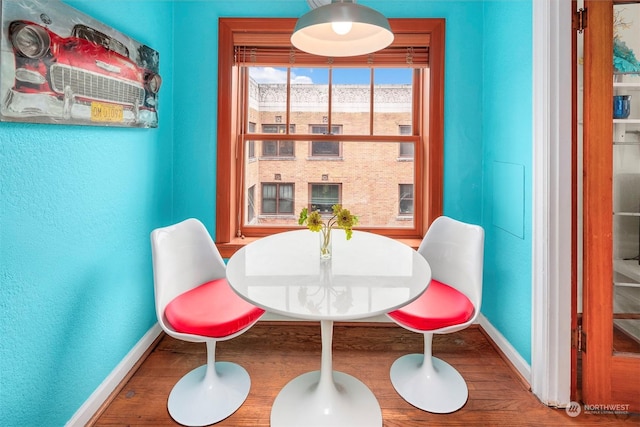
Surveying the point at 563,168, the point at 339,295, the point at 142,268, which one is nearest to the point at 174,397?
the point at 142,268

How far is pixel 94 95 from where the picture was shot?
5.25ft

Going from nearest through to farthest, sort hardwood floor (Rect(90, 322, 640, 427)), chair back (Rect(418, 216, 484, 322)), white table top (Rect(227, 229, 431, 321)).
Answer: white table top (Rect(227, 229, 431, 321)), hardwood floor (Rect(90, 322, 640, 427)), chair back (Rect(418, 216, 484, 322))

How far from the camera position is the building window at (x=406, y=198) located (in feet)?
8.81

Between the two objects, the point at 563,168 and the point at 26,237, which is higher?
the point at 563,168

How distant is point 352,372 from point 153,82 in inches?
86.2

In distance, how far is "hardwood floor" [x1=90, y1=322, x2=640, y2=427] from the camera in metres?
1.64

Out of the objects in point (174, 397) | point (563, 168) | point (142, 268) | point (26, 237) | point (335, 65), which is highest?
point (335, 65)

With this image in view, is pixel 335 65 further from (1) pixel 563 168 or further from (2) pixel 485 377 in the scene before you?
(2) pixel 485 377

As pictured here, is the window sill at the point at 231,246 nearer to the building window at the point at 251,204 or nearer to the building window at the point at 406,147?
the building window at the point at 251,204

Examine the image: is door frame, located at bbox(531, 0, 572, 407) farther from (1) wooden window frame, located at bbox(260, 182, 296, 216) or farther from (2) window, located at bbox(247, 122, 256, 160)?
(2) window, located at bbox(247, 122, 256, 160)

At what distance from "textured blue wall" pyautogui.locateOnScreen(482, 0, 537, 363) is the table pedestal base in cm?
103

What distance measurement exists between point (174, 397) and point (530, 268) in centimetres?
208

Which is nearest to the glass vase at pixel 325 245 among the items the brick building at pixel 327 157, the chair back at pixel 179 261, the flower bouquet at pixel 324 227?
the flower bouquet at pixel 324 227

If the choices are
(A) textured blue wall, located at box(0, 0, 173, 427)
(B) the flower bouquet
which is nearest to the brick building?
(A) textured blue wall, located at box(0, 0, 173, 427)
